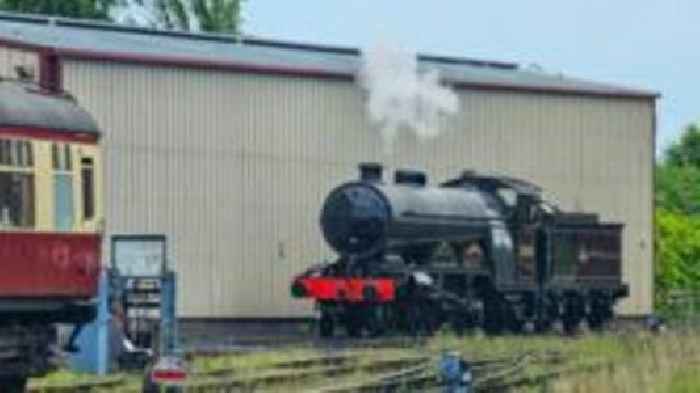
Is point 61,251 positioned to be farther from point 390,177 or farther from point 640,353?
point 390,177

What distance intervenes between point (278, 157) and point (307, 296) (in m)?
3.76

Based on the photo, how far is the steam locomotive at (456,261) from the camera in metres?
41.5

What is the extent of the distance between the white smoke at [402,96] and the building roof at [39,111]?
2223 centimetres

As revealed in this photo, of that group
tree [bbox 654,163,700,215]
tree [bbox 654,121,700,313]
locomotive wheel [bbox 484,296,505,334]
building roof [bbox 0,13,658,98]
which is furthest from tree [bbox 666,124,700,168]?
locomotive wheel [bbox 484,296,505,334]

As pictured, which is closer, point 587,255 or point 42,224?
point 42,224

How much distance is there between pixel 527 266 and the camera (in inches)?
1761

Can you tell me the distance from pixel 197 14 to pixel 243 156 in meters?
30.1

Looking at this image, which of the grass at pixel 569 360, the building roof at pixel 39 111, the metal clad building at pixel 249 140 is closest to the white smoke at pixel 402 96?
the metal clad building at pixel 249 140

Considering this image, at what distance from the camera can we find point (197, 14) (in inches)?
2881

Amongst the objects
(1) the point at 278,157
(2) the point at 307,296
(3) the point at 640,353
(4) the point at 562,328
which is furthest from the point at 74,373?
(4) the point at 562,328

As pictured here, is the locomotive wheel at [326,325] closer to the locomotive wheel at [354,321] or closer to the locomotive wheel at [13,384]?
the locomotive wheel at [354,321]

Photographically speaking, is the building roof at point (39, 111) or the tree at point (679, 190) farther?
the tree at point (679, 190)

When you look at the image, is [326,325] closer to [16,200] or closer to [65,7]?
[16,200]

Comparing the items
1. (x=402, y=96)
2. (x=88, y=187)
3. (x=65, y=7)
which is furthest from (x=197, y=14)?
(x=88, y=187)
